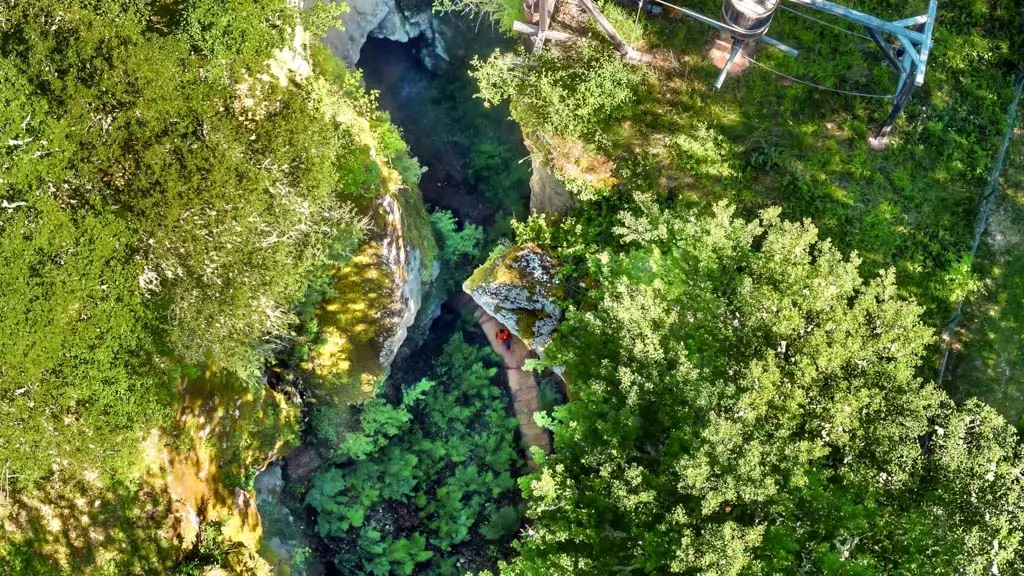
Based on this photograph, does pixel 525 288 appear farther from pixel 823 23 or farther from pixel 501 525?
pixel 823 23

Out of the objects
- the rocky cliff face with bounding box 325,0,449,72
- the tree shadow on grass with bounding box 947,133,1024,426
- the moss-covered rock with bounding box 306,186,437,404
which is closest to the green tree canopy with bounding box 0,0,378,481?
the moss-covered rock with bounding box 306,186,437,404

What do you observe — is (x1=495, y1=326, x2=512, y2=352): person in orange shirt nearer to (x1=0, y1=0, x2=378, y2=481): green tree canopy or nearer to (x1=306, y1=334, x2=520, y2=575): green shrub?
(x1=306, y1=334, x2=520, y2=575): green shrub

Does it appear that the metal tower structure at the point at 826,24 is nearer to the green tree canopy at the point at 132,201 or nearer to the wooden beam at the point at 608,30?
the wooden beam at the point at 608,30

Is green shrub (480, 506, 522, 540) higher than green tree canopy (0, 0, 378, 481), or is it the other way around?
green tree canopy (0, 0, 378, 481)

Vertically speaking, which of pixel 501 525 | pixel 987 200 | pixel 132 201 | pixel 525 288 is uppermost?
pixel 987 200

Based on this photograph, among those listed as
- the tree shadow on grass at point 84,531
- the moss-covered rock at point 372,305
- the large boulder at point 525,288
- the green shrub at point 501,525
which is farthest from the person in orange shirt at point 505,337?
the tree shadow on grass at point 84,531

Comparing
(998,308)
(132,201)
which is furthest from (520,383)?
(132,201)

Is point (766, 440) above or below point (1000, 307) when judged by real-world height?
below
